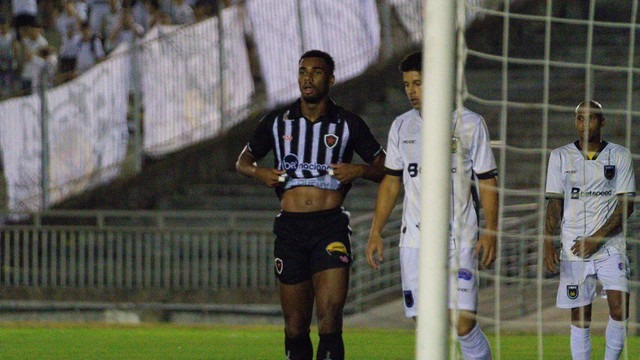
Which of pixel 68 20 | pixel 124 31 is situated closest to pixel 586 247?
pixel 124 31

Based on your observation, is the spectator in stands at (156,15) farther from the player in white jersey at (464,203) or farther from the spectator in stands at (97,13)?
the player in white jersey at (464,203)

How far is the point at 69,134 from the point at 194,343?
5.00 metres

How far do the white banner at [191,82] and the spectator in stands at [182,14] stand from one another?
60 cm

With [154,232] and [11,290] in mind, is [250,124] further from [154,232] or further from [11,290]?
[11,290]

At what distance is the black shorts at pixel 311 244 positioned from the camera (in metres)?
8.34

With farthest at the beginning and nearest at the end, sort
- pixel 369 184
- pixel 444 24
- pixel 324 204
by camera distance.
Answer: pixel 369 184
pixel 324 204
pixel 444 24

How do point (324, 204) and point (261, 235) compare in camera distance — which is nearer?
point (324, 204)

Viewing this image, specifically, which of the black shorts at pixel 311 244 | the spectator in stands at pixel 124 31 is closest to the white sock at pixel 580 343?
the black shorts at pixel 311 244

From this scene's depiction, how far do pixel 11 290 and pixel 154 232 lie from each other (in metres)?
1.73

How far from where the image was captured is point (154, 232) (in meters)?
16.5

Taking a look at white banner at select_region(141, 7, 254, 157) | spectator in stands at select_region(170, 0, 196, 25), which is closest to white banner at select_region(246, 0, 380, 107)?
white banner at select_region(141, 7, 254, 157)

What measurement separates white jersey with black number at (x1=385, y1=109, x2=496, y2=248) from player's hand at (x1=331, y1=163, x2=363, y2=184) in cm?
17

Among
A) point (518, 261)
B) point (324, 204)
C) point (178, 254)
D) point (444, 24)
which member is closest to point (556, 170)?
point (324, 204)

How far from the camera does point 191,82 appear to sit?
59.1ft
